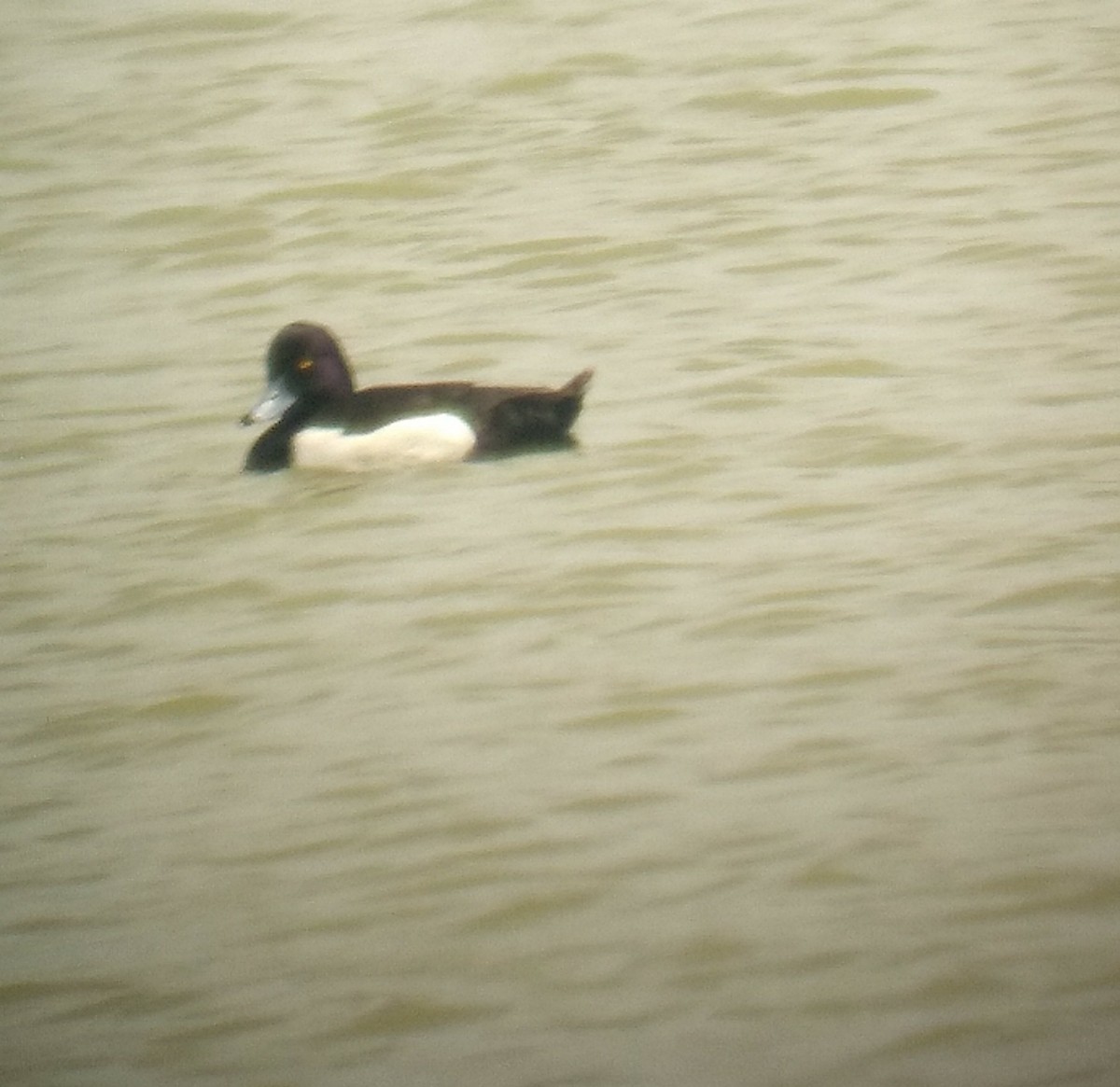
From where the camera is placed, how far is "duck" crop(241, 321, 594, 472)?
859 centimetres

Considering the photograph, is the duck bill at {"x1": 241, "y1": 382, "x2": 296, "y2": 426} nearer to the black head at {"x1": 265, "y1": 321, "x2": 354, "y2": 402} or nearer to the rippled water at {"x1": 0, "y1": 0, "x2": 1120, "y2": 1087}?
the black head at {"x1": 265, "y1": 321, "x2": 354, "y2": 402}

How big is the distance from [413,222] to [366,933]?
22.3 ft

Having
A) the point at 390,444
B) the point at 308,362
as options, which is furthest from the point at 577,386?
the point at 308,362

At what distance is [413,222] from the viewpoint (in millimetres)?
11820

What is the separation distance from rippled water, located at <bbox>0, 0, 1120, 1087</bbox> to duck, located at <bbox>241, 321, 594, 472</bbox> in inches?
4.1

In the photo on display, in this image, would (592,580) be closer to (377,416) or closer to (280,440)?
(377,416)

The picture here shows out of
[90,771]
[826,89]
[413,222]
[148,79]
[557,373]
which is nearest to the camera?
[90,771]

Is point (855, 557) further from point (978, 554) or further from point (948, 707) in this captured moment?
point (948, 707)

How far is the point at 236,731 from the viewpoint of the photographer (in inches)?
259

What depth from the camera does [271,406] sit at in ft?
30.0

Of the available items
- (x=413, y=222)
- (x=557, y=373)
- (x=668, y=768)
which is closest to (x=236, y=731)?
(x=668, y=768)

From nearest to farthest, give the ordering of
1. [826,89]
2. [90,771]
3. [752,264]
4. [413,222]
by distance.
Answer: [90,771]
[752,264]
[413,222]
[826,89]

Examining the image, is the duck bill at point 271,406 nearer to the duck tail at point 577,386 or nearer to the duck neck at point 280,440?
the duck neck at point 280,440

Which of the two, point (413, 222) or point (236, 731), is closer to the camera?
point (236, 731)
